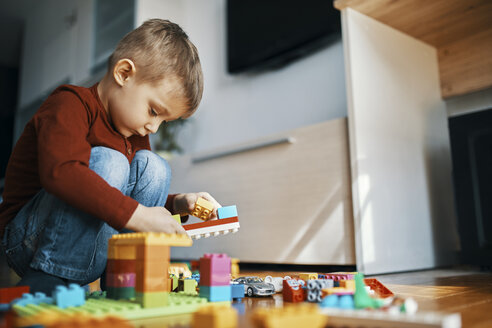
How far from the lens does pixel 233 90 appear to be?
242 centimetres

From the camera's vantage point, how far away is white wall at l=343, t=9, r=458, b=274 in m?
1.29

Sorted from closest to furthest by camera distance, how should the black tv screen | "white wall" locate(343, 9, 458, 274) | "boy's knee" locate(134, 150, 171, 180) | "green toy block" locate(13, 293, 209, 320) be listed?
1. "green toy block" locate(13, 293, 209, 320)
2. "boy's knee" locate(134, 150, 171, 180)
3. "white wall" locate(343, 9, 458, 274)
4. the black tv screen

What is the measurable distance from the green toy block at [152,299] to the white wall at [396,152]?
0.79m

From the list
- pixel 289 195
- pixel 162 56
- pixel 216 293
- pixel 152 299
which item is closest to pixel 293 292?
pixel 216 293

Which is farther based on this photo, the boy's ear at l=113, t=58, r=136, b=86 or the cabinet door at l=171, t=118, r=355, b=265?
the cabinet door at l=171, t=118, r=355, b=265

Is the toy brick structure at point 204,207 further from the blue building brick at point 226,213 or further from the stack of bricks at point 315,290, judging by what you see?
the stack of bricks at point 315,290

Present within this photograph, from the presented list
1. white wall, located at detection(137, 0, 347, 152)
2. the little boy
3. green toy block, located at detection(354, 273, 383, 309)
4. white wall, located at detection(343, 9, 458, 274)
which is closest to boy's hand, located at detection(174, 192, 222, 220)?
the little boy

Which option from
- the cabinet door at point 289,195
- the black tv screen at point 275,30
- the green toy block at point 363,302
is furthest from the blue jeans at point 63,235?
the black tv screen at point 275,30

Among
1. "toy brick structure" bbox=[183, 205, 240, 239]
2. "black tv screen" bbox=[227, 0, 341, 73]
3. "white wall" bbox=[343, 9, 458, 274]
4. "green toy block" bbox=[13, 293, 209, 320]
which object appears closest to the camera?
"green toy block" bbox=[13, 293, 209, 320]

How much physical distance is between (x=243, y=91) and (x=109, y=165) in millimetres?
1687

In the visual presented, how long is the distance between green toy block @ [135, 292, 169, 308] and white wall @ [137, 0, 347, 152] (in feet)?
4.62

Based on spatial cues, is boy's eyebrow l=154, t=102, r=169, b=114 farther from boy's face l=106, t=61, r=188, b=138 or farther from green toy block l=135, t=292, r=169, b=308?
green toy block l=135, t=292, r=169, b=308

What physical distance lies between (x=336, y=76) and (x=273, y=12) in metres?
0.48

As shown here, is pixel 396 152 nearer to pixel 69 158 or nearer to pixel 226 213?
pixel 226 213
